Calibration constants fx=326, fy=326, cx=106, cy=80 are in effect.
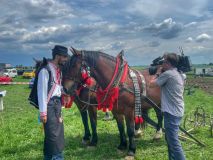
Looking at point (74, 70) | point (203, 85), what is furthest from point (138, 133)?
point (203, 85)

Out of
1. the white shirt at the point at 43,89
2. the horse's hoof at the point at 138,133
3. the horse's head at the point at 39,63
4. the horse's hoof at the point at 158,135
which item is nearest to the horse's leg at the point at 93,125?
the horse's hoof at the point at 138,133

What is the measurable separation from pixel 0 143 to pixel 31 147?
1007mm

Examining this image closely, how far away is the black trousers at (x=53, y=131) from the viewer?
5.93 meters

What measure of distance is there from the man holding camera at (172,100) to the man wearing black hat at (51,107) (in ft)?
6.62

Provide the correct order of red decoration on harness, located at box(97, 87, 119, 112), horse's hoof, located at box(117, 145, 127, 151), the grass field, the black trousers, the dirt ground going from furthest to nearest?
the dirt ground < horse's hoof, located at box(117, 145, 127, 151) < the grass field < red decoration on harness, located at box(97, 87, 119, 112) < the black trousers

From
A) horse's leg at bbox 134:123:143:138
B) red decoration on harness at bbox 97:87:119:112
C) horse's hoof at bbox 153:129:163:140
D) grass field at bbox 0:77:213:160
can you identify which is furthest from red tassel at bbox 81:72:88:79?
horse's hoof at bbox 153:129:163:140

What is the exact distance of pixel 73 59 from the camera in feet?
24.7

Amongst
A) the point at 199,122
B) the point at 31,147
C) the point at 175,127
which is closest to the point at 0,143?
the point at 31,147

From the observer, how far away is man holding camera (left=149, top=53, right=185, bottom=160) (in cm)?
634

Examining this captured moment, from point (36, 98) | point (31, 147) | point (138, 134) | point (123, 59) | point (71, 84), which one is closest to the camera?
point (36, 98)

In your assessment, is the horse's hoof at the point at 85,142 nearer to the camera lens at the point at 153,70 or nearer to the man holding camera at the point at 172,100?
the camera lens at the point at 153,70

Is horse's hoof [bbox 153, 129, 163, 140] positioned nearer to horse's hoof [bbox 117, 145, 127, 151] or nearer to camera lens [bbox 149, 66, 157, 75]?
horse's hoof [bbox 117, 145, 127, 151]

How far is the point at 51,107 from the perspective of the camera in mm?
6008

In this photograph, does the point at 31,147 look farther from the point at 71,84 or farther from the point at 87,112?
the point at 71,84
